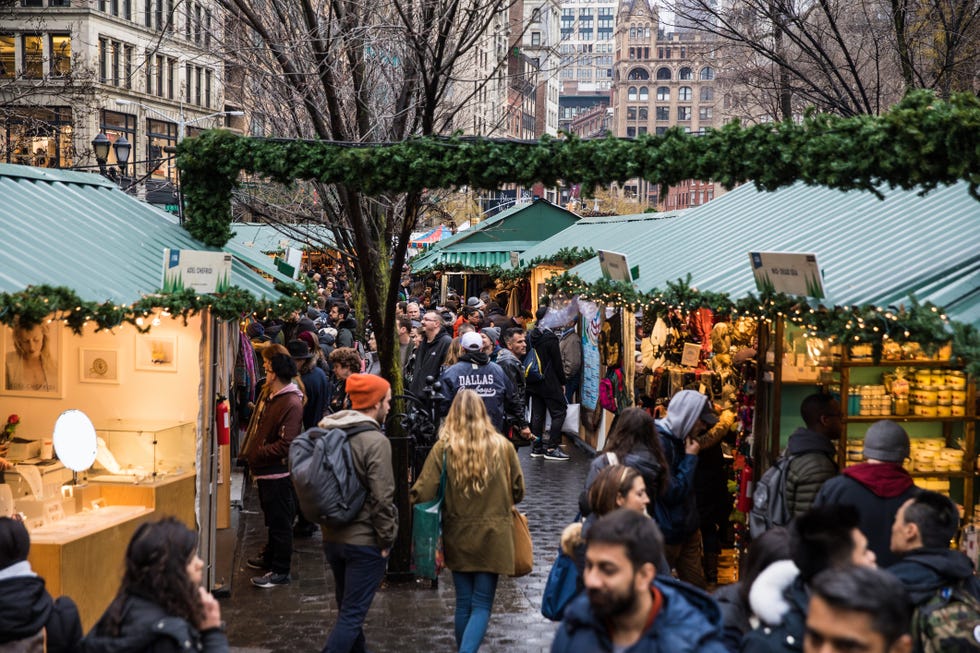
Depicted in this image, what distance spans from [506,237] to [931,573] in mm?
23095

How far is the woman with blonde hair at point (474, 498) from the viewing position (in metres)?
6.93

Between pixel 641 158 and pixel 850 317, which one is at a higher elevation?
pixel 641 158

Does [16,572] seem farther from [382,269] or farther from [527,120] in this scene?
[527,120]

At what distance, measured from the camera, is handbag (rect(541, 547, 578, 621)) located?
550 centimetres

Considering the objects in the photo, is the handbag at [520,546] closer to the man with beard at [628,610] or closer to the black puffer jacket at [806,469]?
the black puffer jacket at [806,469]

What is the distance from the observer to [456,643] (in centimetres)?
770

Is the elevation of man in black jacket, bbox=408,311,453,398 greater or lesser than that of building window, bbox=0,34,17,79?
lesser

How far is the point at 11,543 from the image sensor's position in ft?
15.0

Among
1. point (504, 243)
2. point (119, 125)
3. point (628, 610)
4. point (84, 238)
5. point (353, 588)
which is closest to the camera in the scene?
point (628, 610)

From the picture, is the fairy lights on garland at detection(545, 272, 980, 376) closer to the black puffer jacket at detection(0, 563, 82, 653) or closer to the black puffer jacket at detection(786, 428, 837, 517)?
the black puffer jacket at detection(786, 428, 837, 517)

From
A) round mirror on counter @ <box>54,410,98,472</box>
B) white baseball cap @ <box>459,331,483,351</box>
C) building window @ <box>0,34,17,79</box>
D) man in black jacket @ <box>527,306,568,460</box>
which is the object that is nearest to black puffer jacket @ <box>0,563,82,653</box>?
round mirror on counter @ <box>54,410,98,472</box>

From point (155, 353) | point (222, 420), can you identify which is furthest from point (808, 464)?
point (155, 353)

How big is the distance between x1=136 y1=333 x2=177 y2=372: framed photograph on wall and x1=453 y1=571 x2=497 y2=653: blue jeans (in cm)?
365

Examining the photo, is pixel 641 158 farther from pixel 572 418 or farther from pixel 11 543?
pixel 572 418
